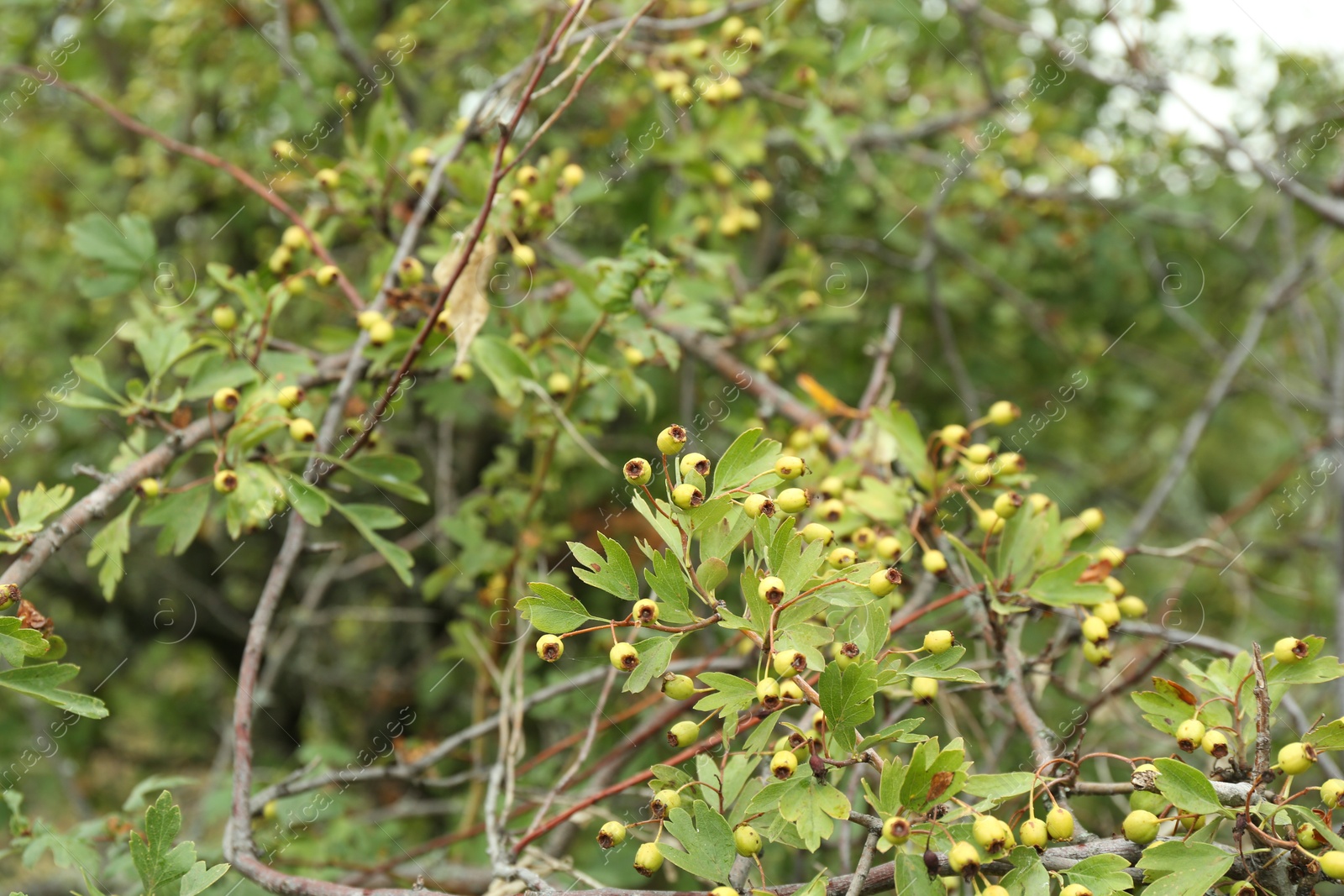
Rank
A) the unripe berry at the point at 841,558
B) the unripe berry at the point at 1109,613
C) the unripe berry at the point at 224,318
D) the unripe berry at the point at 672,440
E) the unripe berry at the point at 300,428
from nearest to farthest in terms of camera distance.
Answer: the unripe berry at the point at 672,440 < the unripe berry at the point at 841,558 < the unripe berry at the point at 1109,613 < the unripe berry at the point at 300,428 < the unripe berry at the point at 224,318

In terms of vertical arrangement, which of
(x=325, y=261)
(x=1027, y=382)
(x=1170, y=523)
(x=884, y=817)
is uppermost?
(x=325, y=261)

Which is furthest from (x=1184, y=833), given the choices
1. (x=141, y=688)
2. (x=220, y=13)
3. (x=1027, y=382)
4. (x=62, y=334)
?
(x=141, y=688)

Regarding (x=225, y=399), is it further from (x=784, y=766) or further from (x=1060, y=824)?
(x=1060, y=824)

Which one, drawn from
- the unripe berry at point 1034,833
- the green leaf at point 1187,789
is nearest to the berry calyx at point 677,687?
the unripe berry at point 1034,833

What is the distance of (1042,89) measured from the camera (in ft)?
15.3

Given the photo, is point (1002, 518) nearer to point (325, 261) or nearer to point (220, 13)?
point (325, 261)

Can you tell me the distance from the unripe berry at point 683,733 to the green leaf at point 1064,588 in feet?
2.46

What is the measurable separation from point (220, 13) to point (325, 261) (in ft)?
8.18

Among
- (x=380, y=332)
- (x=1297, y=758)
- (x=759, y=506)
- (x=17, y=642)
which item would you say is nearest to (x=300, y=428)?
(x=380, y=332)

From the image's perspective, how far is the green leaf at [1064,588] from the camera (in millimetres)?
1813

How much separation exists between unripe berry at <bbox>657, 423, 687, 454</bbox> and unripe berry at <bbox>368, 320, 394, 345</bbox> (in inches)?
37.4

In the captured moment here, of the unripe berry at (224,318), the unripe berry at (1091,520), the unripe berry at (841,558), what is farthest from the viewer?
the unripe berry at (224,318)

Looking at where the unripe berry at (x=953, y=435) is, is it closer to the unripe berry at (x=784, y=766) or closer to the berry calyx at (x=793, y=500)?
the berry calyx at (x=793, y=500)

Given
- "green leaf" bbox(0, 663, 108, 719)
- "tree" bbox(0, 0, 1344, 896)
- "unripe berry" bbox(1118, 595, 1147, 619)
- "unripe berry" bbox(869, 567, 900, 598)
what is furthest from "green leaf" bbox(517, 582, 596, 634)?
"unripe berry" bbox(1118, 595, 1147, 619)
